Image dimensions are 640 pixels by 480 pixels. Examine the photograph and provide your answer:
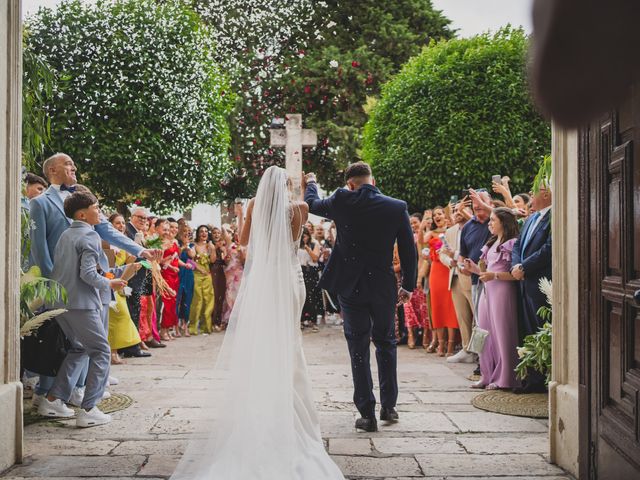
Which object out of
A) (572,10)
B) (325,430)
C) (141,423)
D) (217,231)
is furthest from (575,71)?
(217,231)

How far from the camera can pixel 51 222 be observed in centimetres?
654

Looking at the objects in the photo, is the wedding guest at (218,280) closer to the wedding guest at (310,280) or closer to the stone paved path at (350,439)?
the wedding guest at (310,280)

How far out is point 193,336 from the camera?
43.1ft

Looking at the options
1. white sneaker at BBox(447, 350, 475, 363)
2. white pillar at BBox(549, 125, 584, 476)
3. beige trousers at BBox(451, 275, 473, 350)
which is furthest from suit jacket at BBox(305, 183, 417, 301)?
white sneaker at BBox(447, 350, 475, 363)

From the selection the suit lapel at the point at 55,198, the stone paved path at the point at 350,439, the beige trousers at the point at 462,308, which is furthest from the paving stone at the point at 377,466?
the beige trousers at the point at 462,308

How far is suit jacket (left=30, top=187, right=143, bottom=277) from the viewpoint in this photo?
253 inches

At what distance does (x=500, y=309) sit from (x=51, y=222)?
442 cm

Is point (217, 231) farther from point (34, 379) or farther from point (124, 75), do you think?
point (34, 379)

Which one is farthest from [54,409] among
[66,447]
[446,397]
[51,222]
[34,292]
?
[446,397]

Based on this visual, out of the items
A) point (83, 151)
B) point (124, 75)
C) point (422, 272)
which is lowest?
point (422, 272)

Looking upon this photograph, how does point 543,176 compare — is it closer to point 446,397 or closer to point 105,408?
point 446,397

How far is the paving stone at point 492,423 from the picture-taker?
18.9ft

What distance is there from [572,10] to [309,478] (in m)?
3.74

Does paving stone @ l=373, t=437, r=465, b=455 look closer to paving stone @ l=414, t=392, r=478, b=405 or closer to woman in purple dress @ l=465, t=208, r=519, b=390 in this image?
paving stone @ l=414, t=392, r=478, b=405
